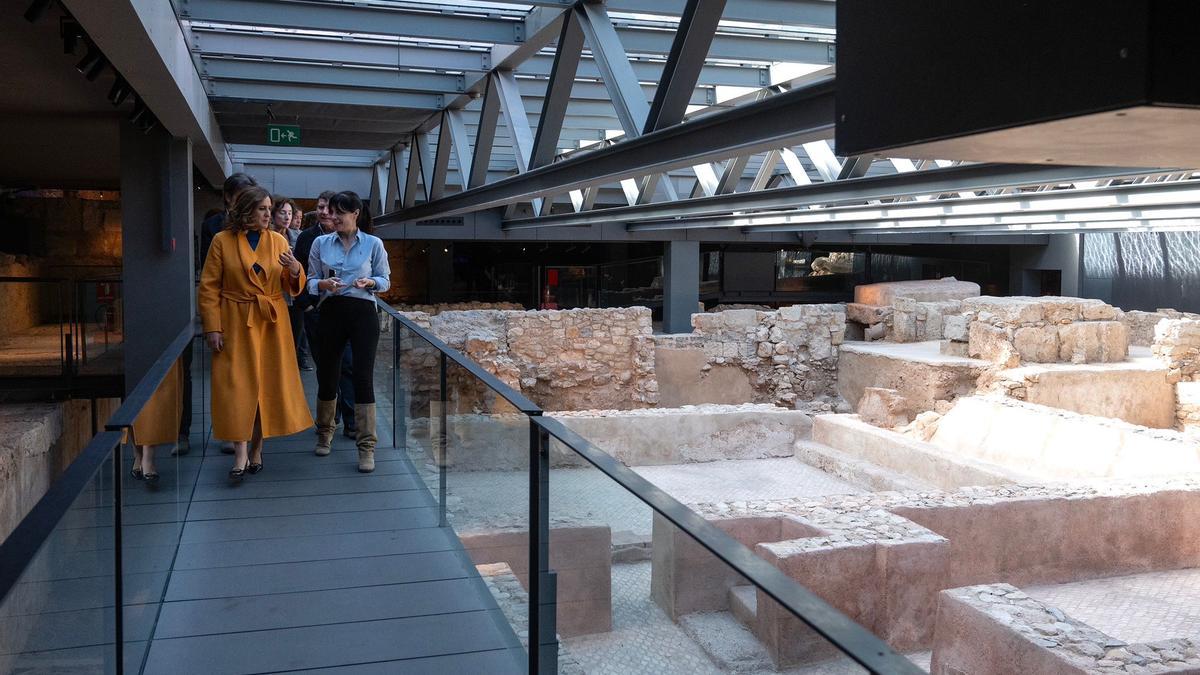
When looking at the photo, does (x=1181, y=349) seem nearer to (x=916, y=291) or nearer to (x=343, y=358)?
(x=916, y=291)

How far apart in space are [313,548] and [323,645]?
0.97m

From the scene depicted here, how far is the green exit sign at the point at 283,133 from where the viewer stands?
1148 centimetres

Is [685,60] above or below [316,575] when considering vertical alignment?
above

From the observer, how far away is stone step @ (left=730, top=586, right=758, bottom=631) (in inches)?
69.2

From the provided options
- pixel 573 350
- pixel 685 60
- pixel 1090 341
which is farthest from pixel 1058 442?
pixel 685 60

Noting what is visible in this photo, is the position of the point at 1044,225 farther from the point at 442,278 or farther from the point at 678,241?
the point at 442,278

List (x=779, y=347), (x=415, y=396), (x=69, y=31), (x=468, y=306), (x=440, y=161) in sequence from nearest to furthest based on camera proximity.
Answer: (x=69, y=31)
(x=415, y=396)
(x=440, y=161)
(x=779, y=347)
(x=468, y=306)

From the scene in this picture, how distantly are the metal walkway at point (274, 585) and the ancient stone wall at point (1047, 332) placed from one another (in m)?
15.6

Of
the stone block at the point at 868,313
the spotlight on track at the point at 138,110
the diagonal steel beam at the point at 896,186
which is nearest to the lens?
the diagonal steel beam at the point at 896,186

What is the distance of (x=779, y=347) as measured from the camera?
2023 cm

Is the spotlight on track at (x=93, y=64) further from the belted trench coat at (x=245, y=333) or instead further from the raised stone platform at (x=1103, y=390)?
the raised stone platform at (x=1103, y=390)

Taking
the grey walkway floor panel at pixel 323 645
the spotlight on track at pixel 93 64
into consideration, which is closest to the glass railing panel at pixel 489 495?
the grey walkway floor panel at pixel 323 645

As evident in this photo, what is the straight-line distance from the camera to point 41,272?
55.8ft

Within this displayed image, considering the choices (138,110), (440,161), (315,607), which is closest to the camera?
(315,607)
